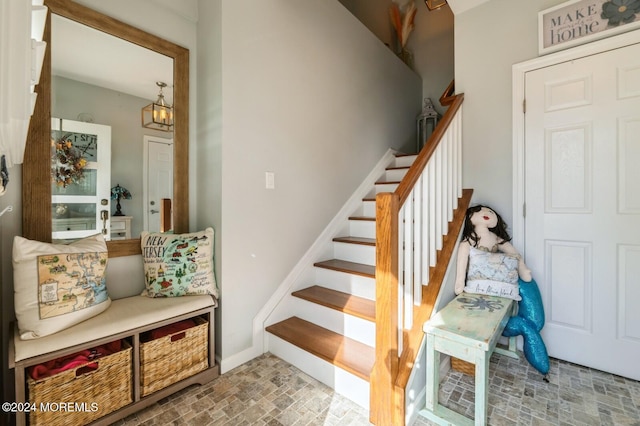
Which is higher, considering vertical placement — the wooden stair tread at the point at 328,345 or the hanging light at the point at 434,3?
the hanging light at the point at 434,3

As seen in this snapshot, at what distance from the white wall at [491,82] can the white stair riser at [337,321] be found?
1346 millimetres

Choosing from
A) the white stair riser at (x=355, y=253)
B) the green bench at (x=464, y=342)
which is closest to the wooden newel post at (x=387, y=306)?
the green bench at (x=464, y=342)

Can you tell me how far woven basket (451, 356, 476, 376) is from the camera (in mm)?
1761

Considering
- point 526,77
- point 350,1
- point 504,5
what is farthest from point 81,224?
point 350,1

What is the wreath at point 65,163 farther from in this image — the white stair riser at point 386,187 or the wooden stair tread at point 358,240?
the white stair riser at point 386,187

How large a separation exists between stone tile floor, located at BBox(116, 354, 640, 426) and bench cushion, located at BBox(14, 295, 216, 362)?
0.49 meters

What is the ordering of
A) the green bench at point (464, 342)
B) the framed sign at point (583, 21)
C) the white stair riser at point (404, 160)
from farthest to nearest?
the white stair riser at point (404, 160) → the framed sign at point (583, 21) → the green bench at point (464, 342)

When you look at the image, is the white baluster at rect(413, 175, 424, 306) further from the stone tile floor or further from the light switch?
the light switch

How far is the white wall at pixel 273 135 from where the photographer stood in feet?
6.13

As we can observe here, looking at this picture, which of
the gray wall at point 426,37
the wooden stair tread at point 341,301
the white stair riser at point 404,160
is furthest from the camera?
the gray wall at point 426,37

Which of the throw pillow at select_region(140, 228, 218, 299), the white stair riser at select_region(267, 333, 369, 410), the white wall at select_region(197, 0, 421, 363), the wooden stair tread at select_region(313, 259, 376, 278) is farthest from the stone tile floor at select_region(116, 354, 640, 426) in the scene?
the wooden stair tread at select_region(313, 259, 376, 278)

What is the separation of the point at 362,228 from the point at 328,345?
121 cm

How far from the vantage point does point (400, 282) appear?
142 cm

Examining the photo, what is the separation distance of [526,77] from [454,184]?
35.3 inches
